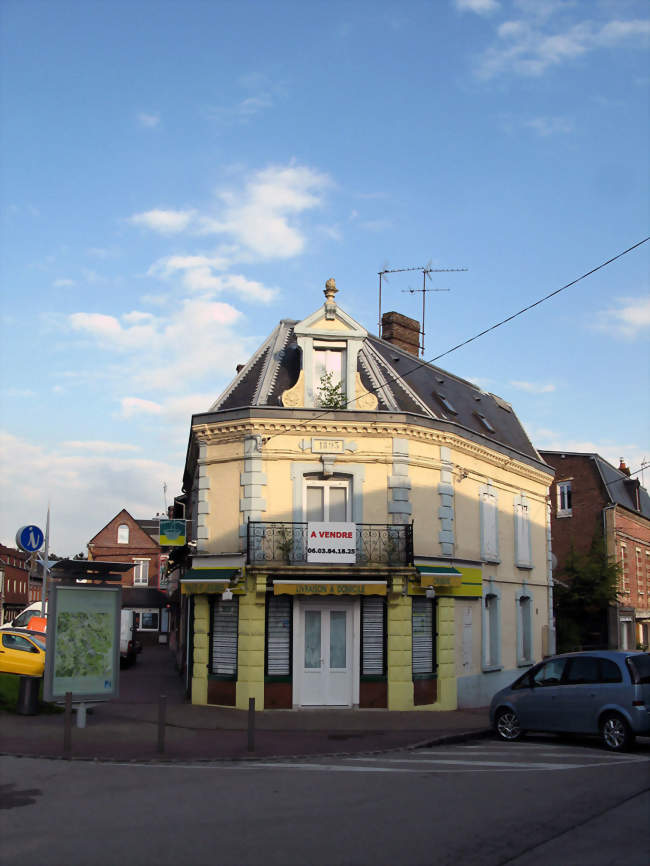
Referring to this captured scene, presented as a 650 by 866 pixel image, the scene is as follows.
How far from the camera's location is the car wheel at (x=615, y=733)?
13.3m

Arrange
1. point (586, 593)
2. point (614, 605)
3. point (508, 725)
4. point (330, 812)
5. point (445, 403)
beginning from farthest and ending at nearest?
point (614, 605), point (586, 593), point (445, 403), point (508, 725), point (330, 812)

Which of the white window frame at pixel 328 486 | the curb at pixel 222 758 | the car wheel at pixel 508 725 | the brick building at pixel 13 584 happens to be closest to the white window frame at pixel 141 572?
the brick building at pixel 13 584

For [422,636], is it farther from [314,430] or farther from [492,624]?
[314,430]

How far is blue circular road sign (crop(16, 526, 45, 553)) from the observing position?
1923cm

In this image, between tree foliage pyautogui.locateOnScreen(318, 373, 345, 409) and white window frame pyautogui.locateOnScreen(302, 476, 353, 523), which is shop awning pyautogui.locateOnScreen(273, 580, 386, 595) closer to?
white window frame pyautogui.locateOnScreen(302, 476, 353, 523)

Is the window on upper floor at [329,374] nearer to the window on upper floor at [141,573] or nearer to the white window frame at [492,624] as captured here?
the white window frame at [492,624]

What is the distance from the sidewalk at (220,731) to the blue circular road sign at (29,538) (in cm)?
375

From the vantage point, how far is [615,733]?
13.4m

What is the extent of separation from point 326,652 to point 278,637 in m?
1.12

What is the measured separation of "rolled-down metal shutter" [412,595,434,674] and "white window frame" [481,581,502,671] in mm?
3126

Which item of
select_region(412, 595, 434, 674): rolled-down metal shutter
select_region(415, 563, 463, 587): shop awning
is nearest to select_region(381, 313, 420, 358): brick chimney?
select_region(415, 563, 463, 587): shop awning

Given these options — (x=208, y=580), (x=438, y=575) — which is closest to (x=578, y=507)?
(x=438, y=575)

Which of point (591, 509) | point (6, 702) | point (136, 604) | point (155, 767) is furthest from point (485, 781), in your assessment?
point (136, 604)

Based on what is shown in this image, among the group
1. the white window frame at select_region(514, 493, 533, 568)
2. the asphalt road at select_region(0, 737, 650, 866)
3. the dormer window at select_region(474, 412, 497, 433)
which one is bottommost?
the asphalt road at select_region(0, 737, 650, 866)
